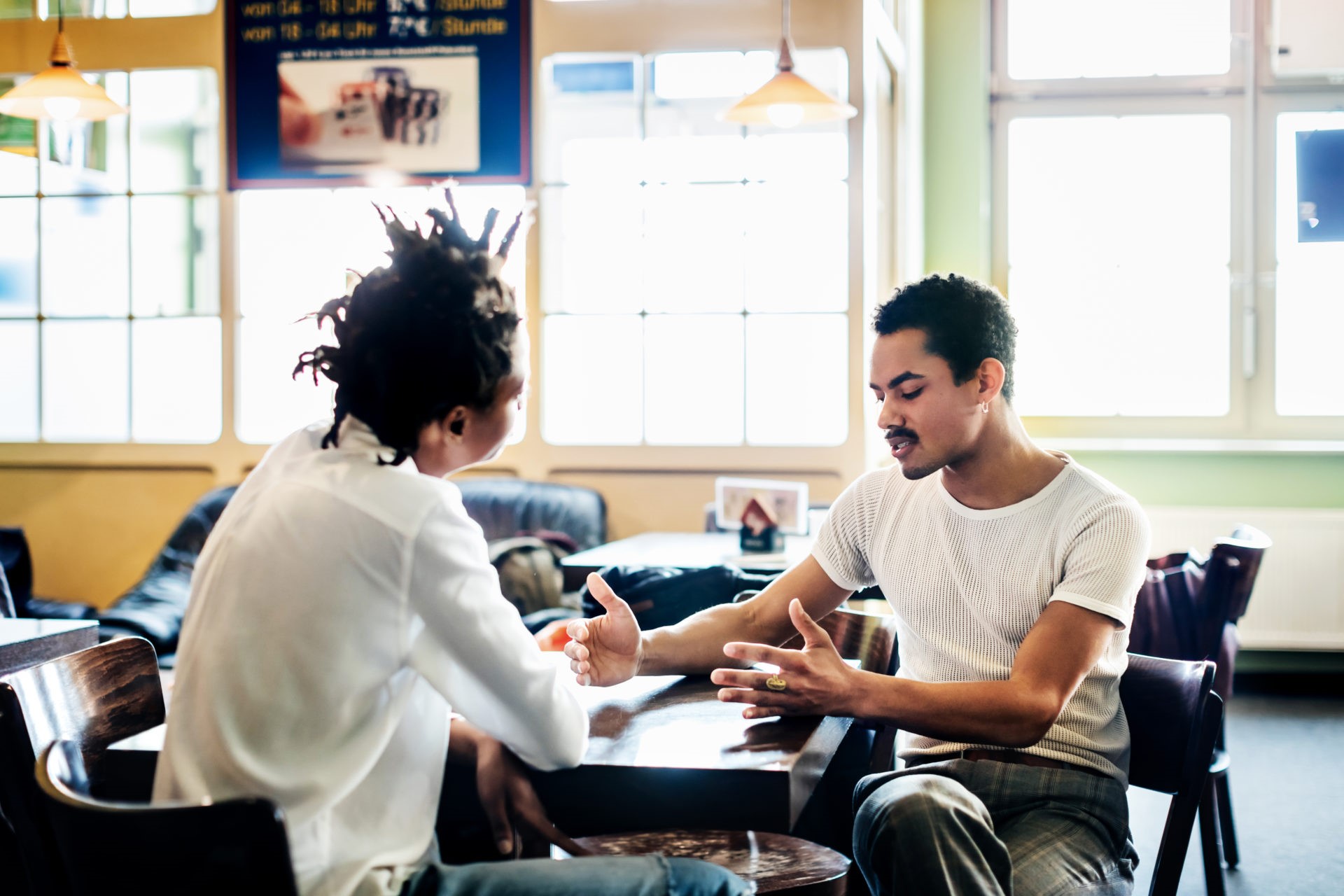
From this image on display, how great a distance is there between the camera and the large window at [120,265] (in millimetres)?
5211

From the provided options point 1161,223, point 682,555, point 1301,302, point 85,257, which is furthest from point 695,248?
point 1301,302

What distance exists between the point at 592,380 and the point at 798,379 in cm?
82

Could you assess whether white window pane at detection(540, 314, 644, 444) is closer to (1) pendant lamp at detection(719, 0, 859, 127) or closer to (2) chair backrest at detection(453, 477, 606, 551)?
(2) chair backrest at detection(453, 477, 606, 551)

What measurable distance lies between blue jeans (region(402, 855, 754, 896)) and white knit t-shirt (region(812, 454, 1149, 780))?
2.23ft

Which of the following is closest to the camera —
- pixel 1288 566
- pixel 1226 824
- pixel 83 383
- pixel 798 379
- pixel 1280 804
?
pixel 1226 824

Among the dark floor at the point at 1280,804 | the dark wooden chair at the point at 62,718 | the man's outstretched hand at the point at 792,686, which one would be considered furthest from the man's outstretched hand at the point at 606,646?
the dark floor at the point at 1280,804

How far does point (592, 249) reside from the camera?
5020 mm

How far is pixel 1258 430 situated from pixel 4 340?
539 cm

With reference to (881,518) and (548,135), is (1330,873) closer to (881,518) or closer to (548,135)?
(881,518)

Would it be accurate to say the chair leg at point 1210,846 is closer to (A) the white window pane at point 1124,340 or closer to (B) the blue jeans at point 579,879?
(B) the blue jeans at point 579,879

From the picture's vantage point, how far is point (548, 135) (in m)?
4.99

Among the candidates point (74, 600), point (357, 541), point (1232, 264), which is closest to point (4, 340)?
point (74, 600)

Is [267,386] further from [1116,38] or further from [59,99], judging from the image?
[1116,38]

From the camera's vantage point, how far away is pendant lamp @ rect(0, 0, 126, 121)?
4.10 m
